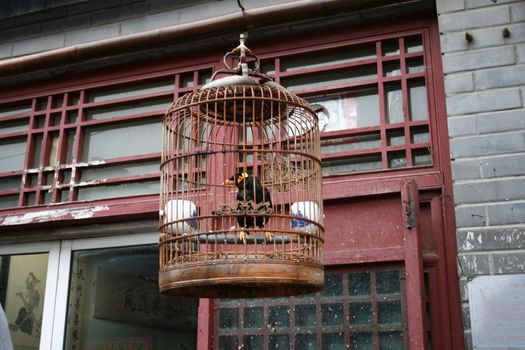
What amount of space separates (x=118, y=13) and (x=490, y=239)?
130 inches

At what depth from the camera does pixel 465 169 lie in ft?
13.0

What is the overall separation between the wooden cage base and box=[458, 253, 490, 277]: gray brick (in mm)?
1215

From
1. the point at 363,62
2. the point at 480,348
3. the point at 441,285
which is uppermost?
the point at 363,62

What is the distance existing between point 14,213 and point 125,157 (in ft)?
3.19

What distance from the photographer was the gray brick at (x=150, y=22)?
5129mm

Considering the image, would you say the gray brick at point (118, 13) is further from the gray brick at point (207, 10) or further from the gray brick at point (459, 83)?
the gray brick at point (459, 83)

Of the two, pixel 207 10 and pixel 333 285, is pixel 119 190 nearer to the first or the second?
pixel 207 10

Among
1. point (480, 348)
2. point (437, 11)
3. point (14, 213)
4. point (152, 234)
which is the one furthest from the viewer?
point (14, 213)

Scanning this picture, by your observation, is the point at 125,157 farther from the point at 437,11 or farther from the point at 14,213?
the point at 437,11

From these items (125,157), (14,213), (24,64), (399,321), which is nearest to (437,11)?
(399,321)

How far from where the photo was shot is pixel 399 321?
3.82 metres

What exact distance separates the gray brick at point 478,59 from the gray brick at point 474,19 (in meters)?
0.18

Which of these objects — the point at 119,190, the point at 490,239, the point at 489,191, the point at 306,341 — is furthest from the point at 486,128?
the point at 119,190

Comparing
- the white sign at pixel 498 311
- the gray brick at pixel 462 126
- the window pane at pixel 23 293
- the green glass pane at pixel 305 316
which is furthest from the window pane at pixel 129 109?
the white sign at pixel 498 311
